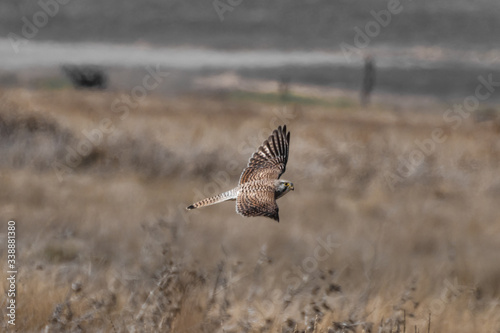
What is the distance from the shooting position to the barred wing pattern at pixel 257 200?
1.52 m

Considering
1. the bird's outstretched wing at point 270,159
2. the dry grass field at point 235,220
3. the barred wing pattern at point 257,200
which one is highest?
the bird's outstretched wing at point 270,159

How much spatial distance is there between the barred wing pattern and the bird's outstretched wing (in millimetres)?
72

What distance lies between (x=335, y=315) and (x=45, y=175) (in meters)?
8.57

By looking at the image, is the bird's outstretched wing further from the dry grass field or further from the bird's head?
the dry grass field

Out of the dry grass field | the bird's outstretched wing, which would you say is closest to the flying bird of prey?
the bird's outstretched wing

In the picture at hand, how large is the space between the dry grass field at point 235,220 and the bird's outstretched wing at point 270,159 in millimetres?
1223

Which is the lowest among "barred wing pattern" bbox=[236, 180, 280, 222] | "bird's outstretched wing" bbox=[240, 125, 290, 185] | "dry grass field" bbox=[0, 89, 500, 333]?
"dry grass field" bbox=[0, 89, 500, 333]

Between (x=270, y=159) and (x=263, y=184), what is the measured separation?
26 centimetres

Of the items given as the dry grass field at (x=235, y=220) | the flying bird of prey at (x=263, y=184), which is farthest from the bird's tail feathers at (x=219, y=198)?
the dry grass field at (x=235, y=220)

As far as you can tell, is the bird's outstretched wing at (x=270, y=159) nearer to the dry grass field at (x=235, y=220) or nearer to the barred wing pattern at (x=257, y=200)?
the barred wing pattern at (x=257, y=200)

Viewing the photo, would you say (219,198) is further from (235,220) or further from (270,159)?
(235,220)

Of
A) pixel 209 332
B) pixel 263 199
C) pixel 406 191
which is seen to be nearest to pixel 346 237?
pixel 406 191

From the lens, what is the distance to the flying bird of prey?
155 cm

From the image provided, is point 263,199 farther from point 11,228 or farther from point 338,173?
point 338,173
